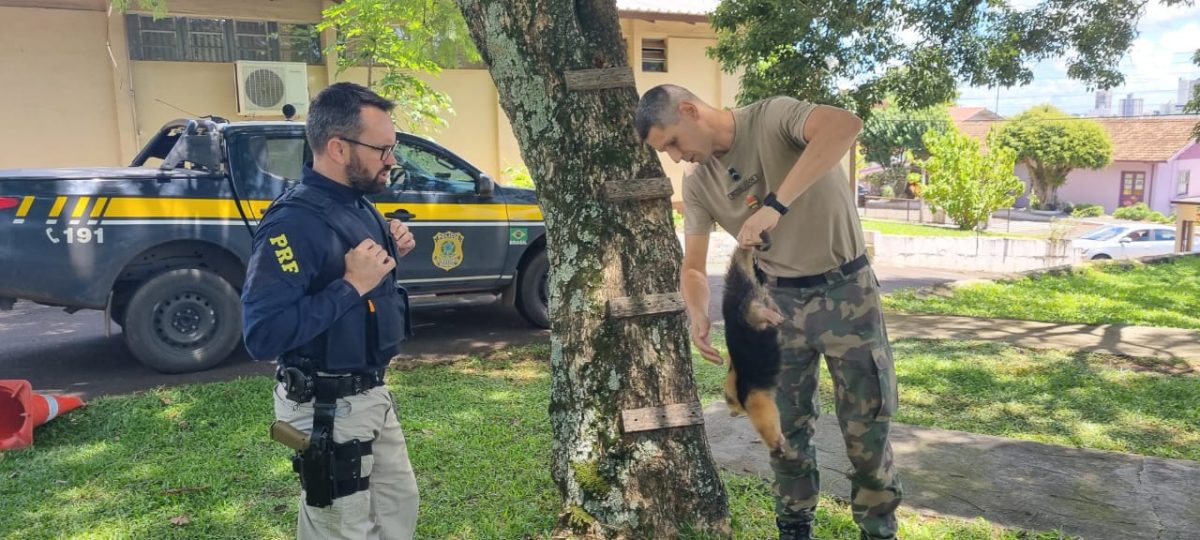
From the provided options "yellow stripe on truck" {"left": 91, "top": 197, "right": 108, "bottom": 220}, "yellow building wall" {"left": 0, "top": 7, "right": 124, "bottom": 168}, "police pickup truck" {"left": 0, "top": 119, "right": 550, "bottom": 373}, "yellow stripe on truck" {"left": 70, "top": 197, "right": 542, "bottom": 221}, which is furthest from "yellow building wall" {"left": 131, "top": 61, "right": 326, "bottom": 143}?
"yellow stripe on truck" {"left": 91, "top": 197, "right": 108, "bottom": 220}

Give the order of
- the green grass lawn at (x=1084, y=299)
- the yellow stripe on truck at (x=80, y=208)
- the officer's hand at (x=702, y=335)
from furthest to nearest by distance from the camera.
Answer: the green grass lawn at (x=1084, y=299), the yellow stripe on truck at (x=80, y=208), the officer's hand at (x=702, y=335)

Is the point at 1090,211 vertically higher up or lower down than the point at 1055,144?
lower down

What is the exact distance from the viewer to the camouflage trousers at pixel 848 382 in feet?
9.32

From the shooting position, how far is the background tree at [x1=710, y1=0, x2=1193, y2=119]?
8.38 meters

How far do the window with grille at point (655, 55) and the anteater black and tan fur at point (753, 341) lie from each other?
49.5 ft

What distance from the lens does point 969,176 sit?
21.7 m

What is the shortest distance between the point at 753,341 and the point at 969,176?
21.1m

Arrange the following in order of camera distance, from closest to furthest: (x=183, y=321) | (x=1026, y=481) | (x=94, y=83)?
1. (x=1026, y=481)
2. (x=183, y=321)
3. (x=94, y=83)

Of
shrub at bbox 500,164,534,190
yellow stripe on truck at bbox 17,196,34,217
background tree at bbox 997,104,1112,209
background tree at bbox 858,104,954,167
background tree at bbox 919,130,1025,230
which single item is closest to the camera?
yellow stripe on truck at bbox 17,196,34,217

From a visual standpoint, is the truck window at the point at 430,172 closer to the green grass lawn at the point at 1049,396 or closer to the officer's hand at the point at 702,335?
the green grass lawn at the point at 1049,396

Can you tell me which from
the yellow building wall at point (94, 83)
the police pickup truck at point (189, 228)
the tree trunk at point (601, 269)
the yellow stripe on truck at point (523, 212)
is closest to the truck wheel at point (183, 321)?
the police pickup truck at point (189, 228)

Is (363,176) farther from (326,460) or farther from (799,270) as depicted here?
(799,270)

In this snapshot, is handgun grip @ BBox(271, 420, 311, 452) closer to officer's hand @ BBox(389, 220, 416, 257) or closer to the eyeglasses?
officer's hand @ BBox(389, 220, 416, 257)

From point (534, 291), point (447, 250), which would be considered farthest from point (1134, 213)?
point (447, 250)
